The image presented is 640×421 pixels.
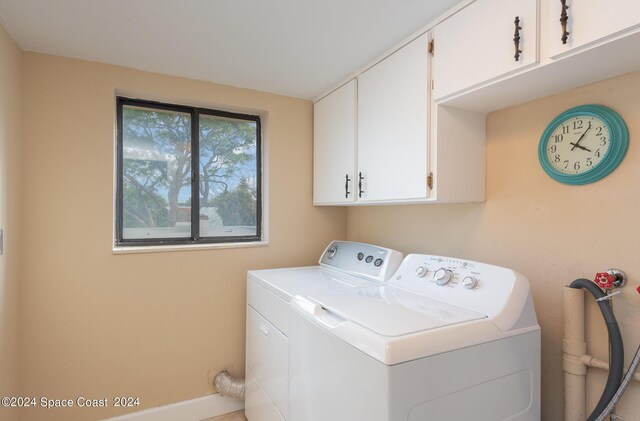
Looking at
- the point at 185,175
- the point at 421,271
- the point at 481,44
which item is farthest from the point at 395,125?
the point at 185,175

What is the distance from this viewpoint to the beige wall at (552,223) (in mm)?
1098

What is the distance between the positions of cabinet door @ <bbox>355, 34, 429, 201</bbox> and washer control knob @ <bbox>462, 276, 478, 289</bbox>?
387mm

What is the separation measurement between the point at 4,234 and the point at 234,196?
118cm

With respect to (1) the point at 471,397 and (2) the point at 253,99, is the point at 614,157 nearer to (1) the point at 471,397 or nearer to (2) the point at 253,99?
(1) the point at 471,397

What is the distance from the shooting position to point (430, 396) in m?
0.94

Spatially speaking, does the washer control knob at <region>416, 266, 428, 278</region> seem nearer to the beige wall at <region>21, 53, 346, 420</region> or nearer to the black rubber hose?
the black rubber hose

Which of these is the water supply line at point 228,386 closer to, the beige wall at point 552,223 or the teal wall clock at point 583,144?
the beige wall at point 552,223

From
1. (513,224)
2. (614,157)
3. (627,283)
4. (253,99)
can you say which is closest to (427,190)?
(513,224)

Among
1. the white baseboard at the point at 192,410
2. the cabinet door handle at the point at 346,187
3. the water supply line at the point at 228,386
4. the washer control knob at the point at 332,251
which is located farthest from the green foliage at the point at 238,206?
the white baseboard at the point at 192,410

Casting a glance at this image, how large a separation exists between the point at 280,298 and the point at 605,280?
1260 millimetres

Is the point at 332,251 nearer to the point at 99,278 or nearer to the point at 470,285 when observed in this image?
the point at 470,285

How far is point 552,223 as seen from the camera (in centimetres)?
130

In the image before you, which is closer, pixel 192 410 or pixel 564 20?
pixel 564 20

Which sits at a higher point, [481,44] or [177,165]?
[481,44]
